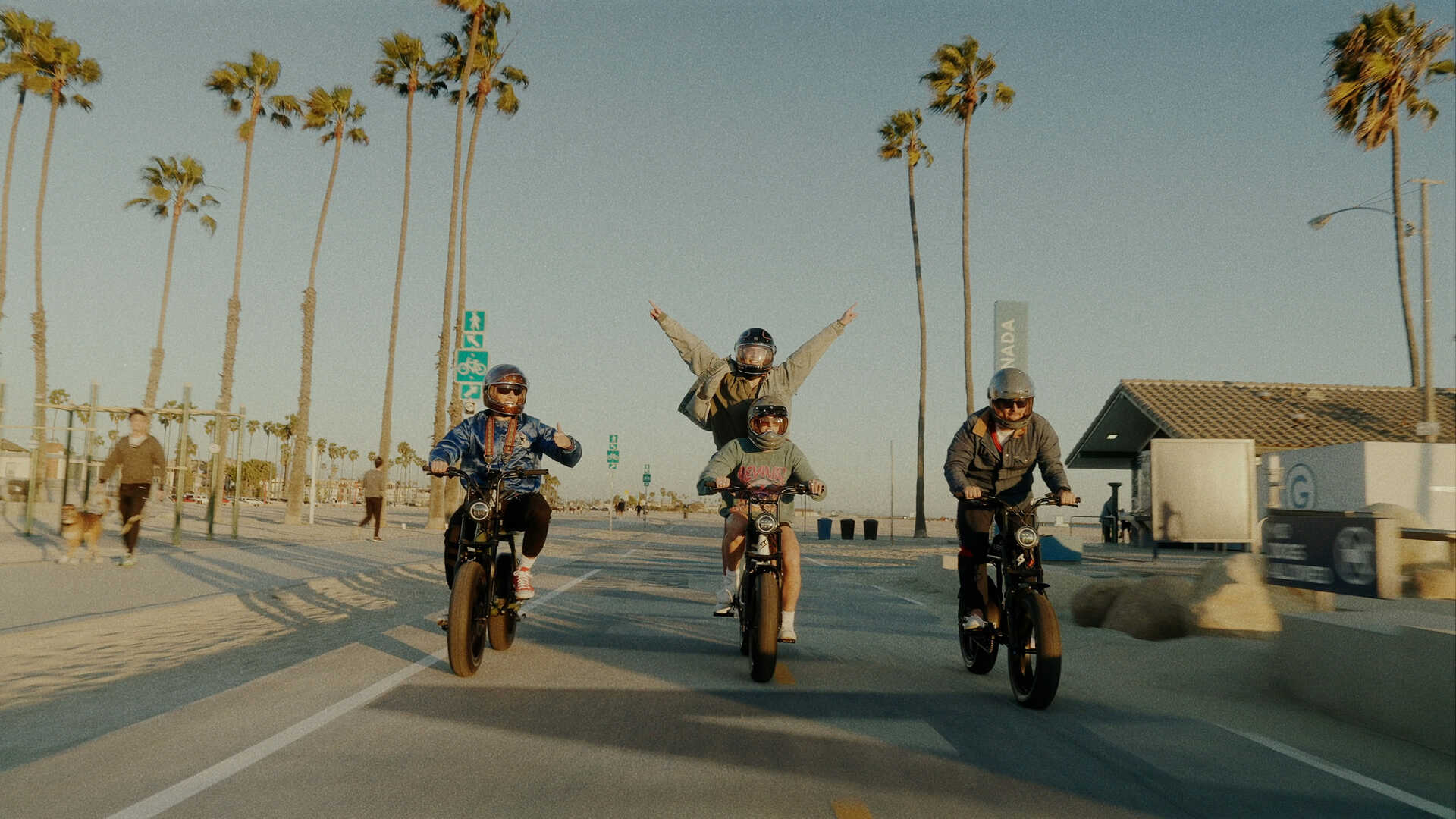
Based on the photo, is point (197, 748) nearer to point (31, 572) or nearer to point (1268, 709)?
point (1268, 709)

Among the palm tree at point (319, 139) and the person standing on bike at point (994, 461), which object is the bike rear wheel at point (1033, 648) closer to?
the person standing on bike at point (994, 461)

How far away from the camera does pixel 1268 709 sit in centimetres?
631

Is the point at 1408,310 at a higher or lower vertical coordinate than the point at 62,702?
higher

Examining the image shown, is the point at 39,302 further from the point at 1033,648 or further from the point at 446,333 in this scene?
the point at 1033,648

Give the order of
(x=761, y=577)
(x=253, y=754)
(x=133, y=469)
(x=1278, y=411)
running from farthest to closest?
1. (x=1278, y=411)
2. (x=133, y=469)
3. (x=761, y=577)
4. (x=253, y=754)

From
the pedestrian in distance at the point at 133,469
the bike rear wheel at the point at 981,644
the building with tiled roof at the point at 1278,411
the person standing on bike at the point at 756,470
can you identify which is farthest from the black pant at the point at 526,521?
the building with tiled roof at the point at 1278,411

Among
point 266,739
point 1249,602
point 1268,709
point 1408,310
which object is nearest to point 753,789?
point 266,739

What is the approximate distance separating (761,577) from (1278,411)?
29858 millimetres

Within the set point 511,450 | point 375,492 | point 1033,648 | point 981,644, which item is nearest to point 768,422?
point 511,450

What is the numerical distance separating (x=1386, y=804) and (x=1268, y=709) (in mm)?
2254

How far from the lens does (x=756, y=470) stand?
741 cm

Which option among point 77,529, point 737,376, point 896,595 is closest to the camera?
point 737,376

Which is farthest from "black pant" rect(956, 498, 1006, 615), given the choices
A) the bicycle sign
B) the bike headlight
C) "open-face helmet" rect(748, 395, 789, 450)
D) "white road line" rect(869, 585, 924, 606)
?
the bicycle sign

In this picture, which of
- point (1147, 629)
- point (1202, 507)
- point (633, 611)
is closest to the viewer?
point (1147, 629)
